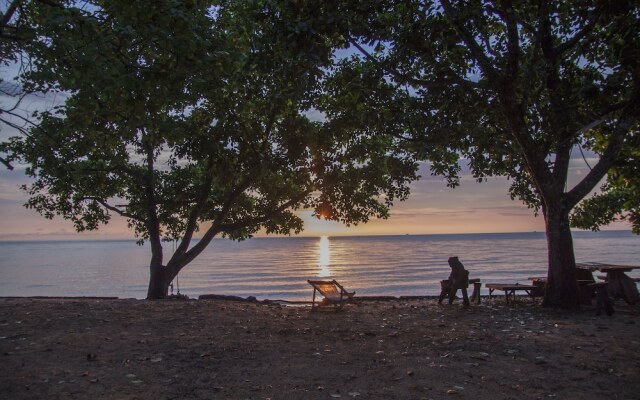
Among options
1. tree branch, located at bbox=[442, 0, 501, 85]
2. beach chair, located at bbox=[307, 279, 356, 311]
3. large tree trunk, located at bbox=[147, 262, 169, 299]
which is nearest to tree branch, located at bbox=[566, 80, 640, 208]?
tree branch, located at bbox=[442, 0, 501, 85]

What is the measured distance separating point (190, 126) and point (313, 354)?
8.95 meters

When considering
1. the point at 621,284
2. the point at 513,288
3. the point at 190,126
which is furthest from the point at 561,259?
the point at 190,126

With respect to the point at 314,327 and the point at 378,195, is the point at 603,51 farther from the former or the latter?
the point at 314,327

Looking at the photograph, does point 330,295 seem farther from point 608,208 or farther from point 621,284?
point 608,208

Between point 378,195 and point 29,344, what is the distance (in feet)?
43.6

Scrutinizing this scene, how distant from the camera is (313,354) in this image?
7766 millimetres

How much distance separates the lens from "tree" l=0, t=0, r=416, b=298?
744 cm

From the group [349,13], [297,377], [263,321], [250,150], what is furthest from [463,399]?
[250,150]

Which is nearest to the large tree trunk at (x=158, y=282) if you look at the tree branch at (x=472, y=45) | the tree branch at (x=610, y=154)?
the tree branch at (x=472, y=45)

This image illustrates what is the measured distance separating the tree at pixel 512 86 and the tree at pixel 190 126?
195cm

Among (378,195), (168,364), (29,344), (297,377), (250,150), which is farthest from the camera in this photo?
(378,195)

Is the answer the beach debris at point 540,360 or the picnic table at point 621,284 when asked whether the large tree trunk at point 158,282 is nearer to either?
the beach debris at point 540,360

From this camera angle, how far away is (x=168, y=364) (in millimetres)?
6984

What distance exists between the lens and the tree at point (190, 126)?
7.44 meters
